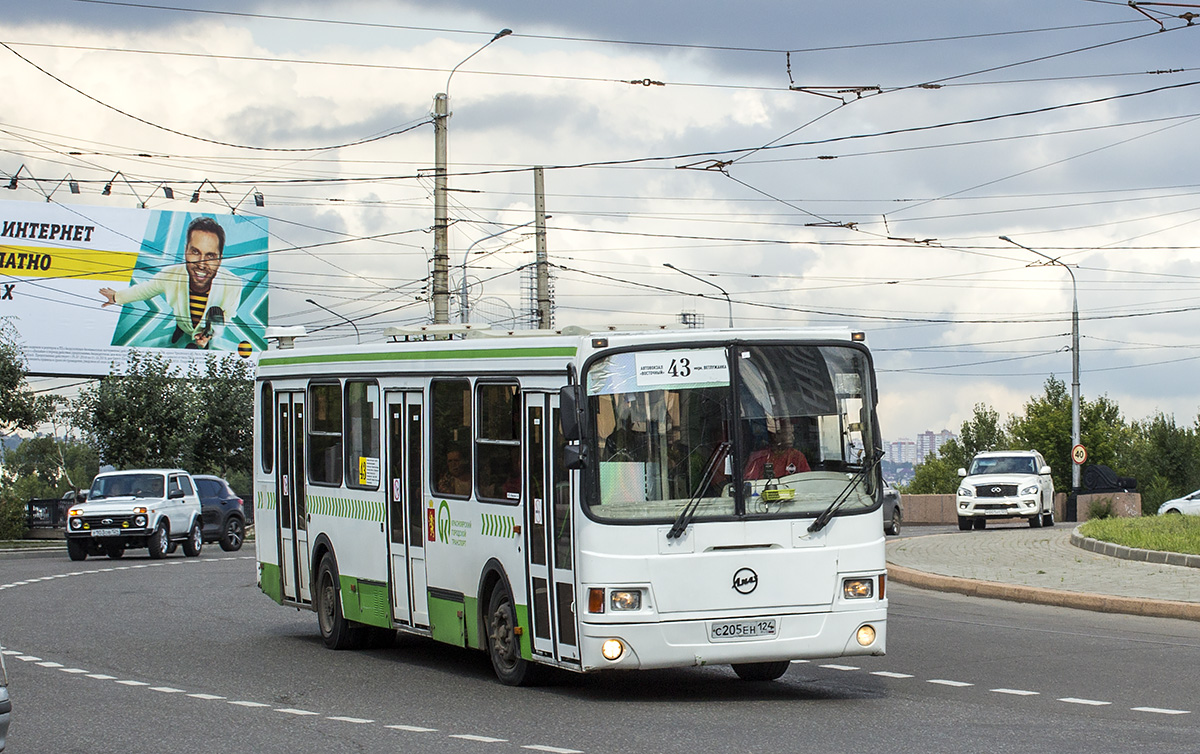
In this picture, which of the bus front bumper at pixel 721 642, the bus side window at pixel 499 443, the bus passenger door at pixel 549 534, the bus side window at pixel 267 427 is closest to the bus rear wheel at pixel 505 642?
the bus passenger door at pixel 549 534

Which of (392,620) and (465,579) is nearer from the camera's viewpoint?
(465,579)

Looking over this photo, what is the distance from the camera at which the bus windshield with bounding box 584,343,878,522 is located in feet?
35.2

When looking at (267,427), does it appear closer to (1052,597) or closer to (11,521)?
(1052,597)

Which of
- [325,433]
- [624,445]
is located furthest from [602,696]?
[325,433]

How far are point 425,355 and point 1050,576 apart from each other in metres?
11.0

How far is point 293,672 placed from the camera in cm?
1309

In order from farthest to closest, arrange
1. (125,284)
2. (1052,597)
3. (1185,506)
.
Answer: (125,284) < (1185,506) < (1052,597)

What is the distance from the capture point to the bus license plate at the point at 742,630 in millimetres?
10680

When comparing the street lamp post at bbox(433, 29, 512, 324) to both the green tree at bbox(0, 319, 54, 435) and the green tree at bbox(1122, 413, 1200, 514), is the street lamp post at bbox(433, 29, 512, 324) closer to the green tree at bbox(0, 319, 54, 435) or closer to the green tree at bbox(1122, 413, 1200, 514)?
the green tree at bbox(0, 319, 54, 435)

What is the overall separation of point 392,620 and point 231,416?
5026 cm

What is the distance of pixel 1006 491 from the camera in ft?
129

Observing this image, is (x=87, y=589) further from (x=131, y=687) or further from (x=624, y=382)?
(x=624, y=382)

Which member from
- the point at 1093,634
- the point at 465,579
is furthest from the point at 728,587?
the point at 1093,634

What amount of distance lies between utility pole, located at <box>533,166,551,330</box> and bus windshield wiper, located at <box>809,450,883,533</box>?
21.2 meters
